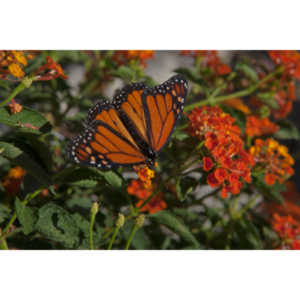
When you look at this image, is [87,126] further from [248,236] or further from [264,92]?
[264,92]

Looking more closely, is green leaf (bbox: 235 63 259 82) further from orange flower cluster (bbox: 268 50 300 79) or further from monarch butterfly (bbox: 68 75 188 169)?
monarch butterfly (bbox: 68 75 188 169)

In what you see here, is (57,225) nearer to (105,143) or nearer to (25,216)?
(25,216)

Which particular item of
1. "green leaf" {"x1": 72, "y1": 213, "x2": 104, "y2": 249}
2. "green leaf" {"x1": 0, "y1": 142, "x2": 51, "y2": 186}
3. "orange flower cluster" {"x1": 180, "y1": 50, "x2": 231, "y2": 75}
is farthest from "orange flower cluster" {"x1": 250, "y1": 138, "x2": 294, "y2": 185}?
"green leaf" {"x1": 0, "y1": 142, "x2": 51, "y2": 186}

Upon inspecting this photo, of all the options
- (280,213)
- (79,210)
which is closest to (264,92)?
(280,213)

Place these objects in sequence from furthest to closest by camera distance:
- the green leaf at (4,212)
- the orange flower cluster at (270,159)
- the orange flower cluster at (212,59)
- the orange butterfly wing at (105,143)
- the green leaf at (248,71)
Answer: the orange flower cluster at (212,59) → the green leaf at (248,71) → the orange flower cluster at (270,159) → the green leaf at (4,212) → the orange butterfly wing at (105,143)

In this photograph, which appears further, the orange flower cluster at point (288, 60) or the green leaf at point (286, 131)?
the green leaf at point (286, 131)

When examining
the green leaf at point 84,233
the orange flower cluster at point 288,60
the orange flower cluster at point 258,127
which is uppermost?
the orange flower cluster at point 288,60

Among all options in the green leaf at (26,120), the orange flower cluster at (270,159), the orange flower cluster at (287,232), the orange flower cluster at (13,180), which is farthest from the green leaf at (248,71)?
the orange flower cluster at (13,180)

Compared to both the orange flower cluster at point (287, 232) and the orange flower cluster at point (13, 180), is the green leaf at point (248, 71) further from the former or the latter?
the orange flower cluster at point (13, 180)
